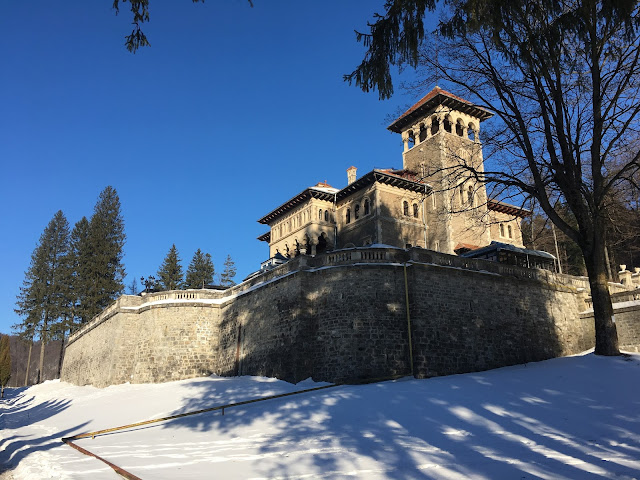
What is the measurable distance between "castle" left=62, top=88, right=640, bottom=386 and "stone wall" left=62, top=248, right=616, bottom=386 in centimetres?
6

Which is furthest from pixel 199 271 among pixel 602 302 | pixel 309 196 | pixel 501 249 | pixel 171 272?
pixel 602 302

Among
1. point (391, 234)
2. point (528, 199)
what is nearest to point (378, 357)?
point (528, 199)

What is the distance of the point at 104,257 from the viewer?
48.1 metres

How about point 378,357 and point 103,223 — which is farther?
point 103,223

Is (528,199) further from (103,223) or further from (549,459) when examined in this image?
(103,223)

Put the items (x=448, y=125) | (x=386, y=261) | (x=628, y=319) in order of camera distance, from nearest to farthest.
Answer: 1. (x=386, y=261)
2. (x=628, y=319)
3. (x=448, y=125)

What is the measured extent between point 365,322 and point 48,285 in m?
43.8

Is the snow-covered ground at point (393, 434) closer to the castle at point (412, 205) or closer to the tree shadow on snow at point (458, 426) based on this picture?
the tree shadow on snow at point (458, 426)

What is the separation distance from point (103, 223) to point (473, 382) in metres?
44.4

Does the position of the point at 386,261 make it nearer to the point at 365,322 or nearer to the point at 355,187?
the point at 365,322

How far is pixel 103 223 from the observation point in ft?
167

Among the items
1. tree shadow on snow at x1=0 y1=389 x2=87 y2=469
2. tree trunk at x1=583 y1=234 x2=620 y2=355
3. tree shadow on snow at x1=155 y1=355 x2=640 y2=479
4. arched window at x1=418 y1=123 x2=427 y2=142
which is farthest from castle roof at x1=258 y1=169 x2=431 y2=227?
tree shadow on snow at x1=0 y1=389 x2=87 y2=469

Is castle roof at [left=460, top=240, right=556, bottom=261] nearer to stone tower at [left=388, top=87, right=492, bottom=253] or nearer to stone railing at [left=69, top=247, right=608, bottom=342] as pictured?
stone railing at [left=69, top=247, right=608, bottom=342]

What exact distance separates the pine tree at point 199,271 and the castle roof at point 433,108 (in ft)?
106
